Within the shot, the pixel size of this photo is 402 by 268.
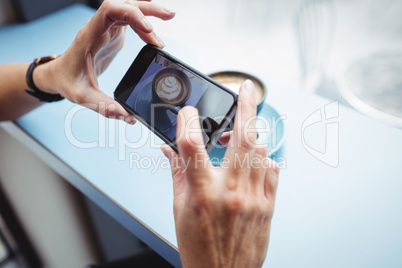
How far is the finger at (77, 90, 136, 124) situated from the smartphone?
1 centimetres

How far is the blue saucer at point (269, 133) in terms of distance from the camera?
0.52 metres

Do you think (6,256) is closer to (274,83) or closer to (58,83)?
(58,83)

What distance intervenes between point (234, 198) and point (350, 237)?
0.79 ft

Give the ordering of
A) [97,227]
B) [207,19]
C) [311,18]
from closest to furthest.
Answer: [97,227] < [311,18] < [207,19]

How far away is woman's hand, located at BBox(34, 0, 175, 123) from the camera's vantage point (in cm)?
50

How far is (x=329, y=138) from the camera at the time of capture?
1.91ft

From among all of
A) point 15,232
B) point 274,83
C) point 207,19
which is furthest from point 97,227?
point 207,19

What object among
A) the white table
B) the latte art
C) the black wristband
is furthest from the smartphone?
the black wristband

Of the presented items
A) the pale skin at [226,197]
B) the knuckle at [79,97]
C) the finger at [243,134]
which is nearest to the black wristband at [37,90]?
the knuckle at [79,97]

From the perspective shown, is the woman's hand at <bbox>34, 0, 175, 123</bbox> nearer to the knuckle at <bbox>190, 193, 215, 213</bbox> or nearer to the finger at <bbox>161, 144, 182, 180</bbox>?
the finger at <bbox>161, 144, 182, 180</bbox>

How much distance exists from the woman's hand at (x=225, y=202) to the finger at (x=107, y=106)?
15 cm

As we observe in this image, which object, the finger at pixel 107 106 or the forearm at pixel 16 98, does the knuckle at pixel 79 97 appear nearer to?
the finger at pixel 107 106

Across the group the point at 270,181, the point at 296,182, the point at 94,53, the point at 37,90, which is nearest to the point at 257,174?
the point at 270,181

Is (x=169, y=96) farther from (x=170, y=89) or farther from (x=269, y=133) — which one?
(x=269, y=133)
